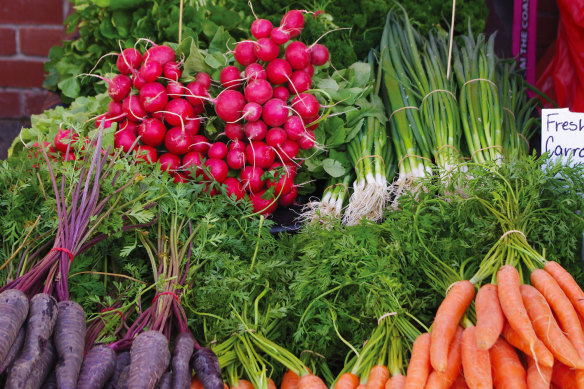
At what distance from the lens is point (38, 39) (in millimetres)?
3496

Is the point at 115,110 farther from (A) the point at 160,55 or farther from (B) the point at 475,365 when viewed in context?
(B) the point at 475,365

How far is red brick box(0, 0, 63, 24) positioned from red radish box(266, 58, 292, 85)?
232 centimetres

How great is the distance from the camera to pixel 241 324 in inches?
51.2

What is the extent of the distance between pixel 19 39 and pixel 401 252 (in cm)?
326

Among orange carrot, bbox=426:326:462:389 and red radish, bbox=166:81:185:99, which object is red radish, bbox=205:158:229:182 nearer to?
red radish, bbox=166:81:185:99

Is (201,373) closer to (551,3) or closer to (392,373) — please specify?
(392,373)

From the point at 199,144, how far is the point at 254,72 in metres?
0.34

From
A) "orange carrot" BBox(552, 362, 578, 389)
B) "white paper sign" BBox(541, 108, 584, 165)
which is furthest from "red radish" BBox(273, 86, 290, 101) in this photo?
"orange carrot" BBox(552, 362, 578, 389)

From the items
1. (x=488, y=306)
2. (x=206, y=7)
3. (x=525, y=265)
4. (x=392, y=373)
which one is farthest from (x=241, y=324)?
(x=206, y=7)

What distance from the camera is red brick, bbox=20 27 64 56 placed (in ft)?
11.4

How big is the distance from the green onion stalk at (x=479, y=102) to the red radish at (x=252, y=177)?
0.88m

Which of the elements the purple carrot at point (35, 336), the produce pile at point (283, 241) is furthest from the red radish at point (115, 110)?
the purple carrot at point (35, 336)

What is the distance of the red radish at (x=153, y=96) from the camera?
182cm

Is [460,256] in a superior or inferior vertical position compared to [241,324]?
superior
